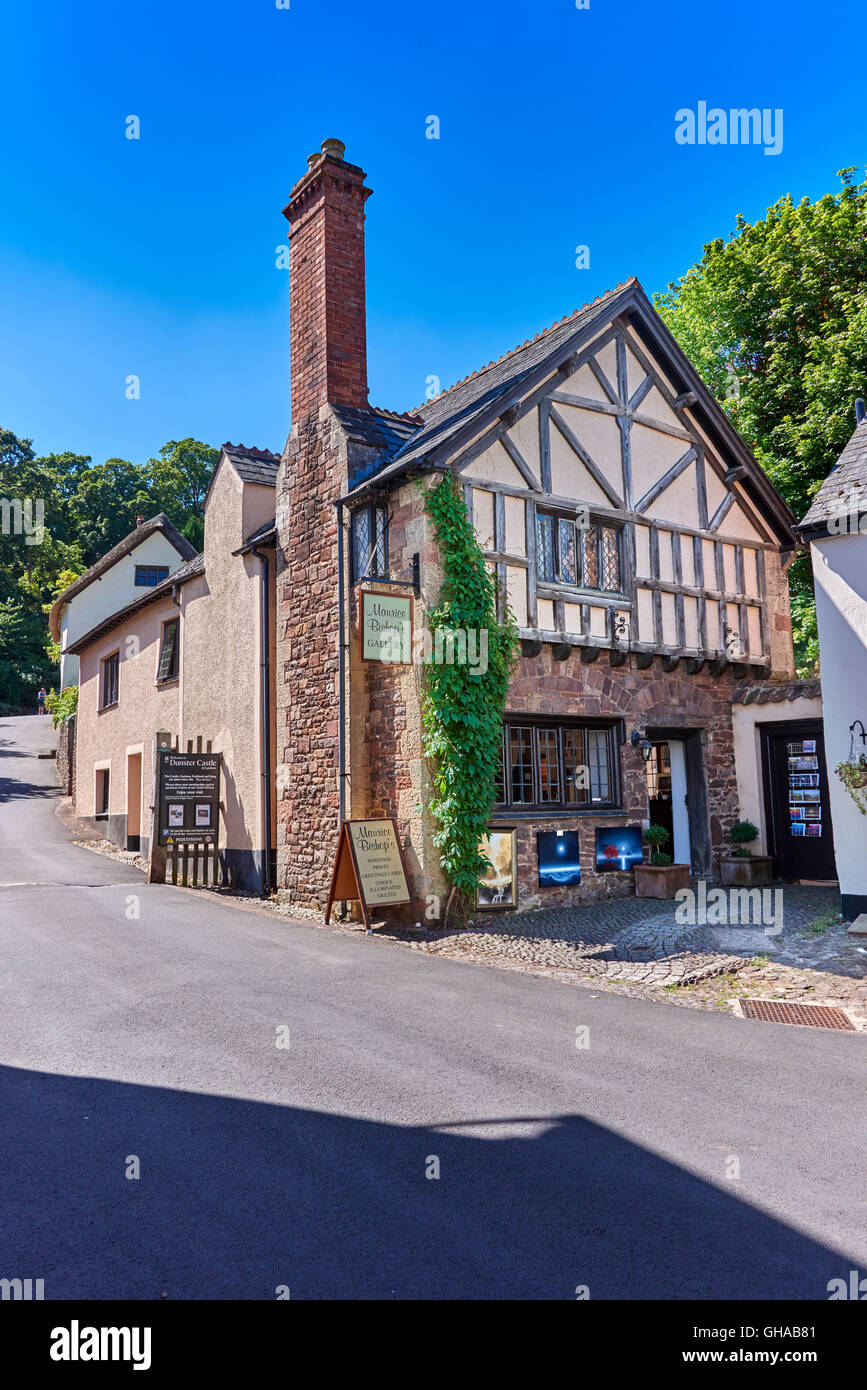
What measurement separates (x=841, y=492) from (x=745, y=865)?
5629 millimetres

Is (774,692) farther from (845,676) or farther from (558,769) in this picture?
(558,769)

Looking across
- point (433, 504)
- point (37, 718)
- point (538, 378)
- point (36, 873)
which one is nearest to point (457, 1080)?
point (433, 504)

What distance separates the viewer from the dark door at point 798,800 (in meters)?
13.5

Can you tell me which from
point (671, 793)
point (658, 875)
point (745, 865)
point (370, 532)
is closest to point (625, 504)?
point (370, 532)

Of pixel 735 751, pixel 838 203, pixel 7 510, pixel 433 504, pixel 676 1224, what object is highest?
pixel 7 510

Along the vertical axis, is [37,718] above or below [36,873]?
above

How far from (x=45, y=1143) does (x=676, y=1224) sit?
2748 mm

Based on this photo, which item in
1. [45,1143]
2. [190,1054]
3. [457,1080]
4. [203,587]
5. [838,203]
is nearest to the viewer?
[45,1143]

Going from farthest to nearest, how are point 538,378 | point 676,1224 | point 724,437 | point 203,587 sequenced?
point 203,587 < point 724,437 < point 538,378 < point 676,1224

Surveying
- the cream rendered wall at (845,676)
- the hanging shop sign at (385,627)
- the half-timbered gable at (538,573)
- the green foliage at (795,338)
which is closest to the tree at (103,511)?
the green foliage at (795,338)

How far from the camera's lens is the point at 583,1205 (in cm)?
358

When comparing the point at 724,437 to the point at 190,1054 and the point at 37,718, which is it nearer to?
the point at 190,1054

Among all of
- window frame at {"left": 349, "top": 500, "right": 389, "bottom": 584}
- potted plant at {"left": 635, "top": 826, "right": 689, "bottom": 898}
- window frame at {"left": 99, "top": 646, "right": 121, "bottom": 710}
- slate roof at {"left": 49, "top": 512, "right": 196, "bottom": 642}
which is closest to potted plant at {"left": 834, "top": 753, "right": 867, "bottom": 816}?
potted plant at {"left": 635, "top": 826, "right": 689, "bottom": 898}

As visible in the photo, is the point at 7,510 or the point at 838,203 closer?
the point at 838,203
